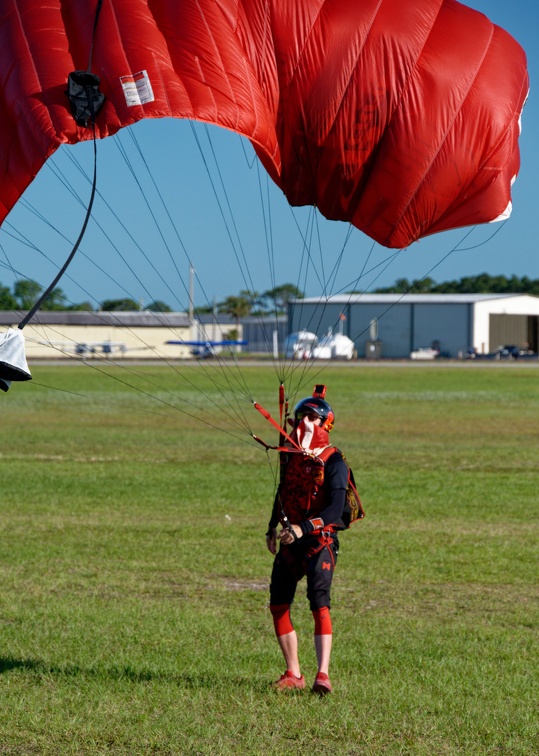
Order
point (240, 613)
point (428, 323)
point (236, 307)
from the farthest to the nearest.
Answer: point (236, 307), point (428, 323), point (240, 613)

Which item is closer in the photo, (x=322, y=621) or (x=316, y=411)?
(x=322, y=621)

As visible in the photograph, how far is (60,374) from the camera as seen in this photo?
5572 centimetres

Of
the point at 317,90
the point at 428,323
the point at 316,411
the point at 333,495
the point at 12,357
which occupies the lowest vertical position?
the point at 333,495

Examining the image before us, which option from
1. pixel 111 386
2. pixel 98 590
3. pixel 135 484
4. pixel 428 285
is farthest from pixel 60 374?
pixel 428 285

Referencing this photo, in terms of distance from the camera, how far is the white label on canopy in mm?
6559

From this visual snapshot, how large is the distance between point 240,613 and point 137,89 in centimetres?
424

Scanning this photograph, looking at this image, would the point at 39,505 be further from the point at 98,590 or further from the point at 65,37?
the point at 65,37

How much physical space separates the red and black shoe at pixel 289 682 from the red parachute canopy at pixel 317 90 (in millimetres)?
3504

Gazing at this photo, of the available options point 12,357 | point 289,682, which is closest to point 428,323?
point 289,682

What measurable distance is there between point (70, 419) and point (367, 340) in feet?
256

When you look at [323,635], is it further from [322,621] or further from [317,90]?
[317,90]

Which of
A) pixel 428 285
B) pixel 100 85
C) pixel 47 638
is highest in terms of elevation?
pixel 428 285

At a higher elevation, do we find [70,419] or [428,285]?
[428,285]

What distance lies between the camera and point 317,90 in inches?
292
